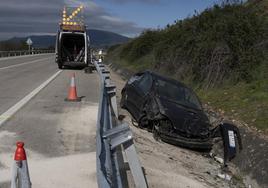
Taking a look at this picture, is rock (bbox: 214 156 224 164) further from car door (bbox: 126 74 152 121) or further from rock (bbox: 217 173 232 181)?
car door (bbox: 126 74 152 121)

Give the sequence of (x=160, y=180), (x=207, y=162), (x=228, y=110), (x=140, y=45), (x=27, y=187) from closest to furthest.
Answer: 1. (x=27, y=187)
2. (x=160, y=180)
3. (x=207, y=162)
4. (x=228, y=110)
5. (x=140, y=45)

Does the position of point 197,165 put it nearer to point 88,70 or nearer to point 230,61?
point 230,61

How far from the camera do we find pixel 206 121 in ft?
36.0

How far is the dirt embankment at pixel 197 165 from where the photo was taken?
7.82 metres

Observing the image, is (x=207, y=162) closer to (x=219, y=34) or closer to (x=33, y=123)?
(x=33, y=123)

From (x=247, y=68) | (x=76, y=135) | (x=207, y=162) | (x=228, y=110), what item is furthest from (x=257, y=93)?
(x=76, y=135)

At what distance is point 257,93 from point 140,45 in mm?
29632

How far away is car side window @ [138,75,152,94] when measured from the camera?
1221cm

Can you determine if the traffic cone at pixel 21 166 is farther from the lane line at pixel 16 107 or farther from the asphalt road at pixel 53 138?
the lane line at pixel 16 107

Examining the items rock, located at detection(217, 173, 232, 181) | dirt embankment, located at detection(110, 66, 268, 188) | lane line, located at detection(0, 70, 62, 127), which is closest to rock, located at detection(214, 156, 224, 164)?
dirt embankment, located at detection(110, 66, 268, 188)

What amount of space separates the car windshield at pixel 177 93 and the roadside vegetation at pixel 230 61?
4.46 feet

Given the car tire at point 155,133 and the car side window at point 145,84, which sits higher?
the car side window at point 145,84

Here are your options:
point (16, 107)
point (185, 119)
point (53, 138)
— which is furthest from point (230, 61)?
point (53, 138)

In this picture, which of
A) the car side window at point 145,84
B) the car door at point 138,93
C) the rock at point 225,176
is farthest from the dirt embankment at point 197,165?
the car side window at point 145,84
